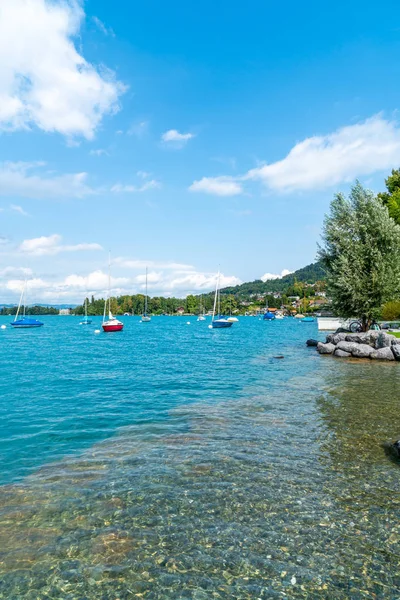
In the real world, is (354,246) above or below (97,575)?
above

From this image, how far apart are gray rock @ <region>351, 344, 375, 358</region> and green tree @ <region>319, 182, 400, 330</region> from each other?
6.28 metres

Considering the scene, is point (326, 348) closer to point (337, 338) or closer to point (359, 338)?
point (359, 338)

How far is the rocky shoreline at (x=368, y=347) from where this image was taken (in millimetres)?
29078

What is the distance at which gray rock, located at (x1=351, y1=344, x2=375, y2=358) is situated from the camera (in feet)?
99.4

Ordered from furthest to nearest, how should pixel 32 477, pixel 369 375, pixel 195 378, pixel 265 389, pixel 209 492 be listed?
pixel 195 378
pixel 369 375
pixel 265 389
pixel 32 477
pixel 209 492

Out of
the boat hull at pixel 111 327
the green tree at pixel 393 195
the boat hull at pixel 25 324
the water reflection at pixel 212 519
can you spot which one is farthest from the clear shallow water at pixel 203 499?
the boat hull at pixel 25 324

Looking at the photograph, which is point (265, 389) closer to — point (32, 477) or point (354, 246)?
point (32, 477)

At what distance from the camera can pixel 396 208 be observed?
1939 inches

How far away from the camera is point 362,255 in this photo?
36.2 meters

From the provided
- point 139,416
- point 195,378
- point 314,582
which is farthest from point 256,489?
point 195,378

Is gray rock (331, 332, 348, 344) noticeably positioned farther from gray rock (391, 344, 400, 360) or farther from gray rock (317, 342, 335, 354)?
gray rock (391, 344, 400, 360)

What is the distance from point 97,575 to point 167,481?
10.7 ft

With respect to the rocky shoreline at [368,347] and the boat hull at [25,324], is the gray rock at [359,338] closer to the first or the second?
the rocky shoreline at [368,347]

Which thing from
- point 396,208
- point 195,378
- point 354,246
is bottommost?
point 195,378
